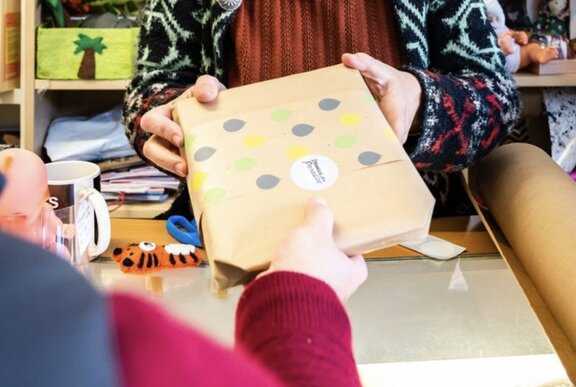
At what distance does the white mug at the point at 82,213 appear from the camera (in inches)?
26.9

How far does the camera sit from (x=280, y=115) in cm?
58

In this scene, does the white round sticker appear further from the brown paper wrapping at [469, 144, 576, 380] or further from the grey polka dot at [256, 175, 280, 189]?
the brown paper wrapping at [469, 144, 576, 380]

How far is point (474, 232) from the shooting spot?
2.65ft

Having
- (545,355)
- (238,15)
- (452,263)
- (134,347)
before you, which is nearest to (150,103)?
(238,15)

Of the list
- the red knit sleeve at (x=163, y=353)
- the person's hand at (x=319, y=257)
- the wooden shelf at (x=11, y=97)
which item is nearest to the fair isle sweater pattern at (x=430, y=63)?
the person's hand at (x=319, y=257)

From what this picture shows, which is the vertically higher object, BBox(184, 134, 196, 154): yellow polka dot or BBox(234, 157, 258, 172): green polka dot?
BBox(234, 157, 258, 172): green polka dot

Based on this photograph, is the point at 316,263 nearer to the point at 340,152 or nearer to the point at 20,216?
the point at 340,152

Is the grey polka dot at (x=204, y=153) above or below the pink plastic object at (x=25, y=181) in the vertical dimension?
above

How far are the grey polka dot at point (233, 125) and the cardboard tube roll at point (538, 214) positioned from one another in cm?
32

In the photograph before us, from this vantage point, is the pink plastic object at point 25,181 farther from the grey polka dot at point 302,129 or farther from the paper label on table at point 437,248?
the paper label on table at point 437,248

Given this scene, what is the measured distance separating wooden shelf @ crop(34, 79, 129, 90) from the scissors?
2.56ft

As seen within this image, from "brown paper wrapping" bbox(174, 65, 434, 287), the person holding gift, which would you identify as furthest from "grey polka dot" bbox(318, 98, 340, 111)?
the person holding gift

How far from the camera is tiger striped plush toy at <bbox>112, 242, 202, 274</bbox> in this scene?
712 millimetres

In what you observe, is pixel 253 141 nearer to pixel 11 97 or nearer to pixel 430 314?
pixel 430 314
